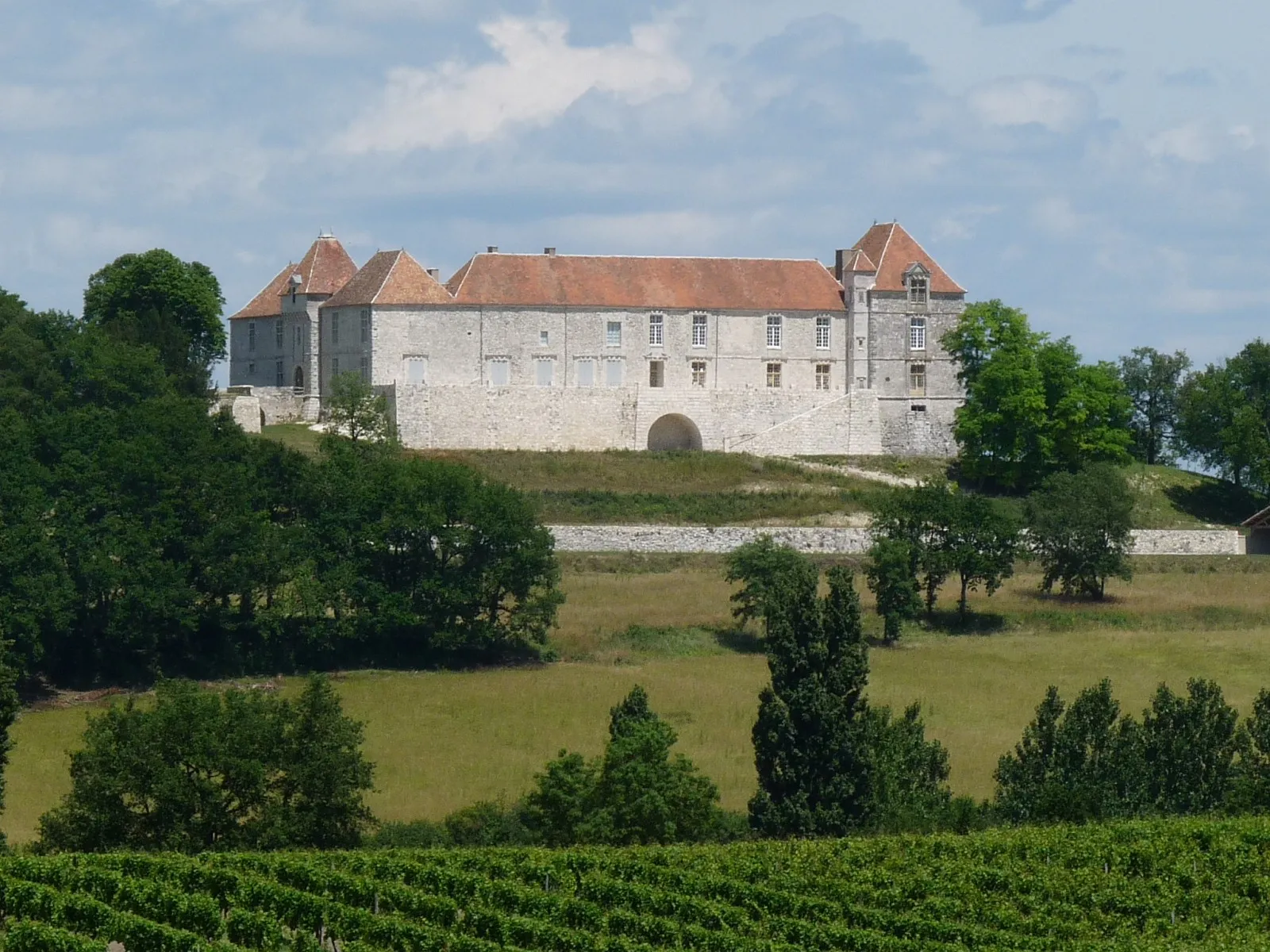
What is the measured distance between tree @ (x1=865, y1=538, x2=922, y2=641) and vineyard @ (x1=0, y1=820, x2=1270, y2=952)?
20.6 m

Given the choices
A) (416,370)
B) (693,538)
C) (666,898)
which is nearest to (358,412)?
(416,370)

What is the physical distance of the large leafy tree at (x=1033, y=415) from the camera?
7388 cm

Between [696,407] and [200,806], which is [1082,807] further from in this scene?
[696,407]

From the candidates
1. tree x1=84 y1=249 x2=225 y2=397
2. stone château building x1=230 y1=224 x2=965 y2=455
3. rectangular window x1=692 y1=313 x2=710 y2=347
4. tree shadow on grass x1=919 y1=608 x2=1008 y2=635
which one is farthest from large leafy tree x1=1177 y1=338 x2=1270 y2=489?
tree x1=84 y1=249 x2=225 y2=397

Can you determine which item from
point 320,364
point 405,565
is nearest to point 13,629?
point 405,565

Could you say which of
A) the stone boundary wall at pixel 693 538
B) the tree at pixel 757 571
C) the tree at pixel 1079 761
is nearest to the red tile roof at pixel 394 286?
the stone boundary wall at pixel 693 538

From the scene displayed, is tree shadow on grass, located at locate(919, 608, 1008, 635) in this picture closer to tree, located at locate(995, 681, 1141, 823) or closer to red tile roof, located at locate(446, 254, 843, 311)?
tree, located at locate(995, 681, 1141, 823)

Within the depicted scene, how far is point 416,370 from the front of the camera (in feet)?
250

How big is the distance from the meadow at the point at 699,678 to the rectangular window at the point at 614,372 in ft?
49.5

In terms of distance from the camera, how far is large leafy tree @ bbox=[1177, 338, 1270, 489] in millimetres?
77000

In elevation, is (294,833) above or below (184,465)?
below

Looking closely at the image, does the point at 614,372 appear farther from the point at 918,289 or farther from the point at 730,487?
the point at 918,289

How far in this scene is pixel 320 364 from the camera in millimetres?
78938

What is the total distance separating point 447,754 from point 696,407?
115 feet
